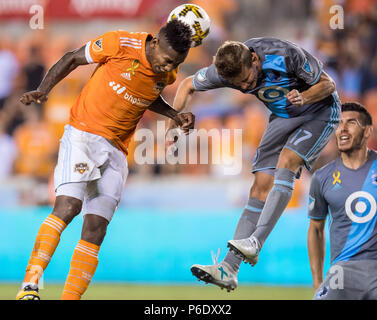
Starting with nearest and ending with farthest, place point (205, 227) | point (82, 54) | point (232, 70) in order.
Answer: point (232, 70)
point (82, 54)
point (205, 227)

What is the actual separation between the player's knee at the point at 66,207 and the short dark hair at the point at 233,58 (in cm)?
150

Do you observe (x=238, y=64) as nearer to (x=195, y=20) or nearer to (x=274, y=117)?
(x=195, y=20)

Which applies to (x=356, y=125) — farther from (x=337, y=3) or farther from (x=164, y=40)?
(x=337, y=3)

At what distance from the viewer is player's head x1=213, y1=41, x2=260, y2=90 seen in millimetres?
4797

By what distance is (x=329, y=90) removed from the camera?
202 inches

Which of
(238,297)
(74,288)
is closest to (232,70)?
(74,288)

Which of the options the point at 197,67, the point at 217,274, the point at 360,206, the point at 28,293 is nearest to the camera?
the point at 28,293

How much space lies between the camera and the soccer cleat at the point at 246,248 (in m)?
4.73

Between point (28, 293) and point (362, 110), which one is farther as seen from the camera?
point (362, 110)

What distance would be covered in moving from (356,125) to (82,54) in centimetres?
232

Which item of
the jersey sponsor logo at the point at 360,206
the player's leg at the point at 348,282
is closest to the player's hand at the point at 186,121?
the jersey sponsor logo at the point at 360,206

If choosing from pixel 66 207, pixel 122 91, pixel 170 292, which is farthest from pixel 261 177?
pixel 170 292

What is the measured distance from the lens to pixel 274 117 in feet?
18.2

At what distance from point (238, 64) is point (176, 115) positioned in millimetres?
913
